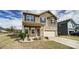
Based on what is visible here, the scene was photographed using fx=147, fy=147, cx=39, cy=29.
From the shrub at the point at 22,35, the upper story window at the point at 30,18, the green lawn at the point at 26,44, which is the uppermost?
the upper story window at the point at 30,18

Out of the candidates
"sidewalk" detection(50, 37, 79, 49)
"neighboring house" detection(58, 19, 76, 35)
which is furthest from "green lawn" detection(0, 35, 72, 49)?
"neighboring house" detection(58, 19, 76, 35)

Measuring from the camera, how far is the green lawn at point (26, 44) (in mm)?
2439

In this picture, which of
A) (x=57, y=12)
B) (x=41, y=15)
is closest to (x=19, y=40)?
(x=41, y=15)

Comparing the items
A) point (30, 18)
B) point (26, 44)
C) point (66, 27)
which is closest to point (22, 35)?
point (26, 44)

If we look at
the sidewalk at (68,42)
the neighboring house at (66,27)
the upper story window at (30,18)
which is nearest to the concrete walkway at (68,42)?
the sidewalk at (68,42)

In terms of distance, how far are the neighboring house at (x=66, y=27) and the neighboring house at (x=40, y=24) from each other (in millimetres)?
86

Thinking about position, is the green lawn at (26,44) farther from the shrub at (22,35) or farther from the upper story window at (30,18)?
the upper story window at (30,18)

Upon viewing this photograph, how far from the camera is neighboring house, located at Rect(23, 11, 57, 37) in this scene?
248 centimetres

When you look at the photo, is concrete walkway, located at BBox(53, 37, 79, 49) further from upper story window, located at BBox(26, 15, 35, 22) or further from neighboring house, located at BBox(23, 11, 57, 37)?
upper story window, located at BBox(26, 15, 35, 22)

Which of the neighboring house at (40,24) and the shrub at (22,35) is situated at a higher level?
the neighboring house at (40,24)
